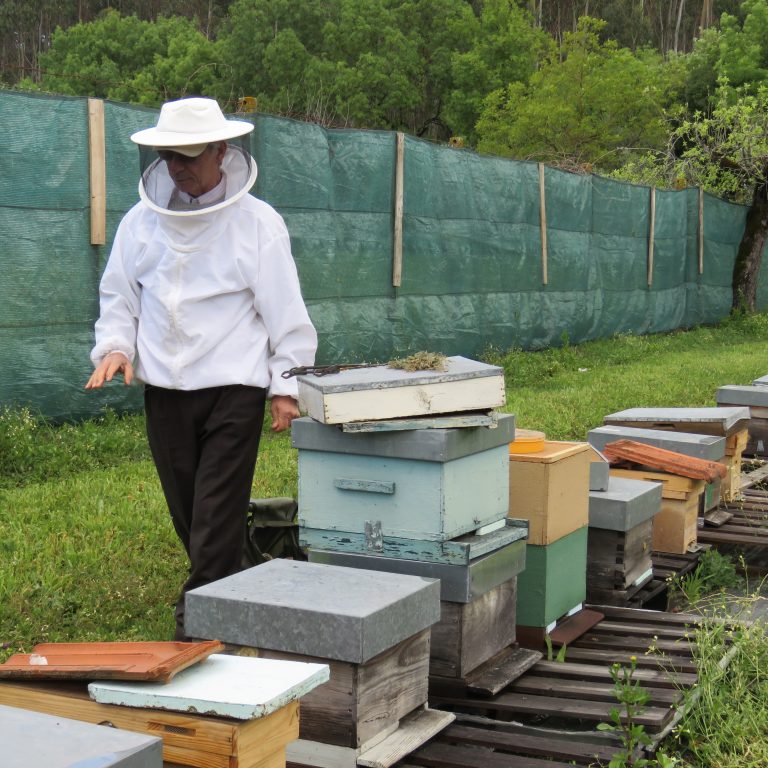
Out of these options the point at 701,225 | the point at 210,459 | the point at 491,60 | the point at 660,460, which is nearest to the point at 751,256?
the point at 701,225

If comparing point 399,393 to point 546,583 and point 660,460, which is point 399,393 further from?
point 660,460

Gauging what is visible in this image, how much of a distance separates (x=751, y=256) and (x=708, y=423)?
14.3 metres

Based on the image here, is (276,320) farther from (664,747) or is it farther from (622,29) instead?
→ (622,29)

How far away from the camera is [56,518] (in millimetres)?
5301

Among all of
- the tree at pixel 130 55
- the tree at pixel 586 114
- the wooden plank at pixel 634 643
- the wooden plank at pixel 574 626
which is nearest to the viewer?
the wooden plank at pixel 634 643

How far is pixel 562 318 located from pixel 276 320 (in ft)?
34.2

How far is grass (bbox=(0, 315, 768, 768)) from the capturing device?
3412 mm

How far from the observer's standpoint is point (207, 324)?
3.56m

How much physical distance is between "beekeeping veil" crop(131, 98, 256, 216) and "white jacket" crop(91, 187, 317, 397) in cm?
5

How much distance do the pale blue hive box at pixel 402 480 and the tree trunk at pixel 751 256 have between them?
16.9m

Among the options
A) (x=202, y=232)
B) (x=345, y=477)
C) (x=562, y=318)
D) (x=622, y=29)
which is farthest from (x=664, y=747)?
(x=622, y=29)

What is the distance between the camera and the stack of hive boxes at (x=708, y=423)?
6.08 metres

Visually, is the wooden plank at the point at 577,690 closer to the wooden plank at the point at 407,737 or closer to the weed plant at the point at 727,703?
the weed plant at the point at 727,703

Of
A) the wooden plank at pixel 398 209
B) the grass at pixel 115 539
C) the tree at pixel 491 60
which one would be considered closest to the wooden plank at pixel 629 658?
the grass at pixel 115 539
